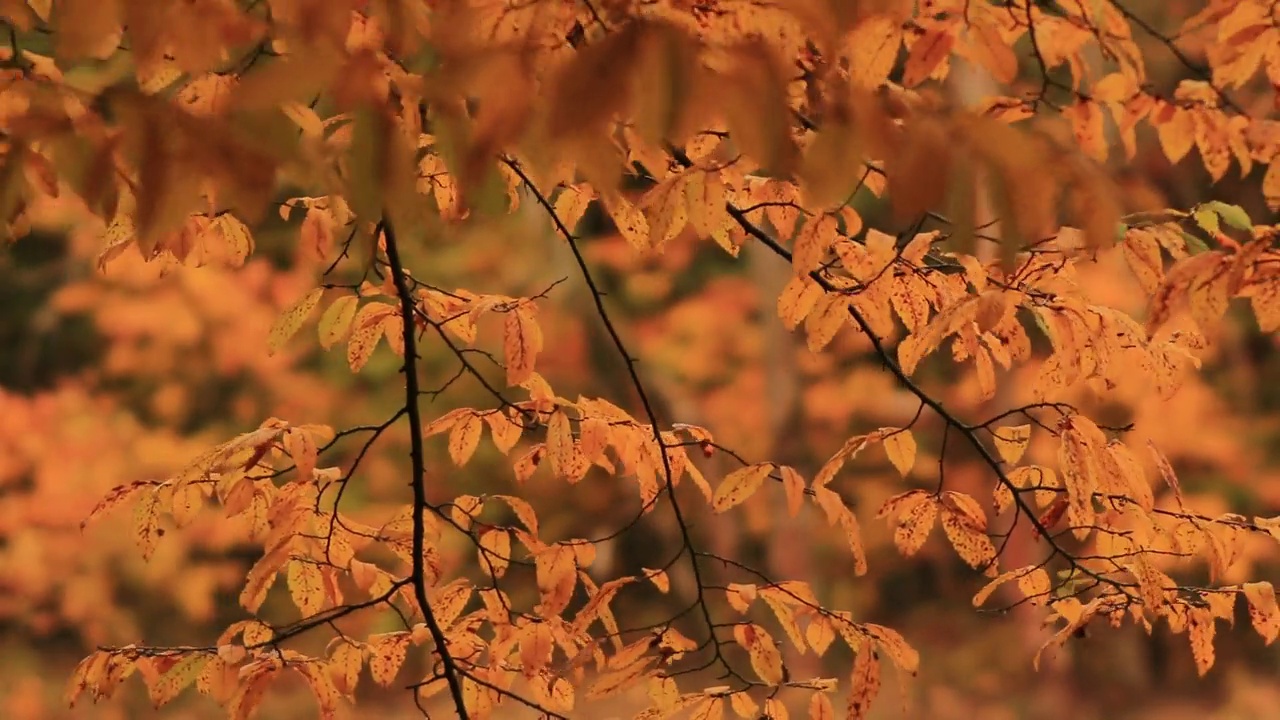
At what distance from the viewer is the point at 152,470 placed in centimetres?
477

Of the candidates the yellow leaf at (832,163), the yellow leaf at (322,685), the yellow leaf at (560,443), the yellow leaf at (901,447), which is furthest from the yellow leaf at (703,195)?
the yellow leaf at (322,685)

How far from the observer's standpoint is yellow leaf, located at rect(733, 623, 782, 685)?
126 centimetres

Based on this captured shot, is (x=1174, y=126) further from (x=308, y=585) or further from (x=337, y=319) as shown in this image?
(x=308, y=585)

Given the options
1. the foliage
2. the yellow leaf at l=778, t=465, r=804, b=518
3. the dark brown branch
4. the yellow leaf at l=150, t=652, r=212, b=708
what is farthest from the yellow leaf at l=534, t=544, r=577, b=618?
the yellow leaf at l=150, t=652, r=212, b=708

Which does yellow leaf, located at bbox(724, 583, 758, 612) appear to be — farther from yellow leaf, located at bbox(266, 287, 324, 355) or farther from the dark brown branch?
yellow leaf, located at bbox(266, 287, 324, 355)

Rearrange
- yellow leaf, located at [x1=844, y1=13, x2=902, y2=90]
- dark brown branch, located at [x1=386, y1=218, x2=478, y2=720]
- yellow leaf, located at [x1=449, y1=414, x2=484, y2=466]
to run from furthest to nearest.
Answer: yellow leaf, located at [x1=449, y1=414, x2=484, y2=466] → dark brown branch, located at [x1=386, y1=218, x2=478, y2=720] → yellow leaf, located at [x1=844, y1=13, x2=902, y2=90]

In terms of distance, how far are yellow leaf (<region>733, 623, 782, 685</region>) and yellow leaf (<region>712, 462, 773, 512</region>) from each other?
4.9 inches

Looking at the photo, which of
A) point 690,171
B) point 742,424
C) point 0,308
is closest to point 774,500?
point 742,424

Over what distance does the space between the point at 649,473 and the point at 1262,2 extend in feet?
2.32

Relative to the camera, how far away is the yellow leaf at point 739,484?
1.27 meters

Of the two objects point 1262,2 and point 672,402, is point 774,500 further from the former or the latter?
point 1262,2

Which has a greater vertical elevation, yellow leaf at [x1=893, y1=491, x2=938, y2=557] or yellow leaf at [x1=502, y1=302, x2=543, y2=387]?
yellow leaf at [x1=502, y1=302, x2=543, y2=387]

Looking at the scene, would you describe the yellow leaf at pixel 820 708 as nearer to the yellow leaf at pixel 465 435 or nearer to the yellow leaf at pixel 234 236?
the yellow leaf at pixel 465 435

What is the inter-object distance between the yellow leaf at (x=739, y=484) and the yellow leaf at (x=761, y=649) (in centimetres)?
12
